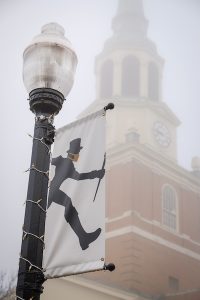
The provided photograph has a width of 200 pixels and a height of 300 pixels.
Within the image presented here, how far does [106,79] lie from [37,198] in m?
32.3

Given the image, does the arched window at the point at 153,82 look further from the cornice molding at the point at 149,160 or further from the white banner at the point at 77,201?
the white banner at the point at 77,201

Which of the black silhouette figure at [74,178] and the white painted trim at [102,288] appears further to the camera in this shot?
the white painted trim at [102,288]

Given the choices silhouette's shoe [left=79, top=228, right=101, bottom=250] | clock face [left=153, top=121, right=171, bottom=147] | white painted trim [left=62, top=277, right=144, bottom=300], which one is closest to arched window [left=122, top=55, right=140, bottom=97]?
clock face [left=153, top=121, right=171, bottom=147]

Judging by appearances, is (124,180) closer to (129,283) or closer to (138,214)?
(138,214)

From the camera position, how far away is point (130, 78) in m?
35.1

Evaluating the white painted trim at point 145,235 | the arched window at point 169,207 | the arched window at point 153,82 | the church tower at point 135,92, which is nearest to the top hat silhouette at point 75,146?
the white painted trim at point 145,235

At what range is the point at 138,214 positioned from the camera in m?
28.3

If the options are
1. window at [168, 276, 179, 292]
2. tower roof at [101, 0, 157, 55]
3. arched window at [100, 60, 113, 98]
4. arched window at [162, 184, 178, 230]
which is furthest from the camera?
tower roof at [101, 0, 157, 55]

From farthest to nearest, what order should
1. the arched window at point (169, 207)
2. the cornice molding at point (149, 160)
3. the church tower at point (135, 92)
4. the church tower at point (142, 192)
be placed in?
the church tower at point (135, 92) → the arched window at point (169, 207) → the cornice molding at point (149, 160) → the church tower at point (142, 192)

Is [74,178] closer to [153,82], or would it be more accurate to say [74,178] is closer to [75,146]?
[75,146]

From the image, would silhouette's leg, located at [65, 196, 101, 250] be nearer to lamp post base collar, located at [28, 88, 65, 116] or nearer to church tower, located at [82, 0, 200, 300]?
lamp post base collar, located at [28, 88, 65, 116]

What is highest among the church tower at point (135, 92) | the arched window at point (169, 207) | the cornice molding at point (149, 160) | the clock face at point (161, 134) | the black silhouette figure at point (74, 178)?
the church tower at point (135, 92)

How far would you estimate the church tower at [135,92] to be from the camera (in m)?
33.5

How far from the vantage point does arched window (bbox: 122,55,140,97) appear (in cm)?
3484
